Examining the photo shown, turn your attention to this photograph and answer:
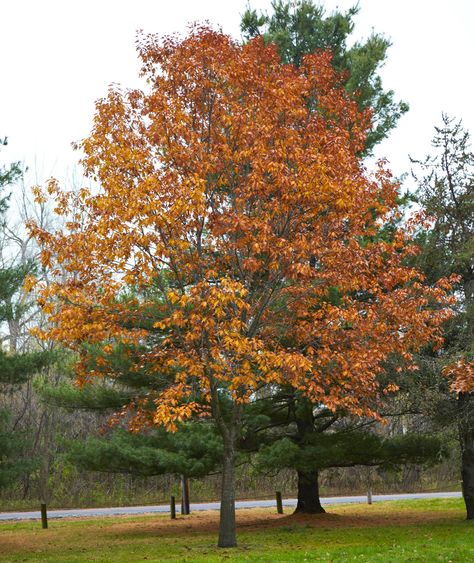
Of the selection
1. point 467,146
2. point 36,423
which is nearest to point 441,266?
point 467,146

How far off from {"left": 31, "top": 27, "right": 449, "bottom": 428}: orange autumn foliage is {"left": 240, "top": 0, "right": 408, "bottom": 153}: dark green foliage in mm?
5781

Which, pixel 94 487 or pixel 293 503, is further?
pixel 94 487

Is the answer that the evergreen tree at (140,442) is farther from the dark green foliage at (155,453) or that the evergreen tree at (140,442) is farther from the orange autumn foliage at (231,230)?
the orange autumn foliage at (231,230)

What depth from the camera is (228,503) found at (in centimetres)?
1509

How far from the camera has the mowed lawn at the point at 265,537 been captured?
12.9 metres

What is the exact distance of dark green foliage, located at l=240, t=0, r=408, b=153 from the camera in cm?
2161

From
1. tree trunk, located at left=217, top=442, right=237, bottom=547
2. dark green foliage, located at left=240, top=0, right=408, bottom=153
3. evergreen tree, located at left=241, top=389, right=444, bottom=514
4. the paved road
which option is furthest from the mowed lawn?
dark green foliage, located at left=240, top=0, right=408, bottom=153

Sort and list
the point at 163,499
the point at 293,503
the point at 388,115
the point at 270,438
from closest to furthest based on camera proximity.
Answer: the point at 270,438 < the point at 388,115 < the point at 293,503 < the point at 163,499

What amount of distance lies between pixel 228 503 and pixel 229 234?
5.56m

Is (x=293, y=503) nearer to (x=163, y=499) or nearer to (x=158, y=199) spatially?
(x=163, y=499)

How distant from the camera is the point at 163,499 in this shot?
3278 centimetres

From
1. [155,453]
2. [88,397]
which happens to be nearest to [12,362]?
[88,397]

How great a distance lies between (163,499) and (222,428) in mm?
18765

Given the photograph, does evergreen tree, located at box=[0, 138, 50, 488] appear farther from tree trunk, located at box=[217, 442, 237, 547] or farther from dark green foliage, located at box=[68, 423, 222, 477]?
tree trunk, located at box=[217, 442, 237, 547]
